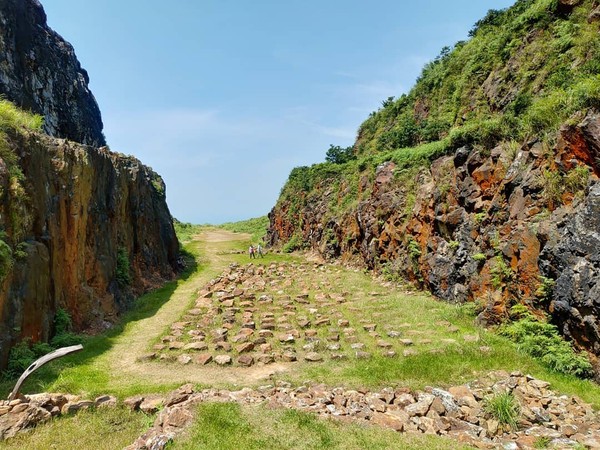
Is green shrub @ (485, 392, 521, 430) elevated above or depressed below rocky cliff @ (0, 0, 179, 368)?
below

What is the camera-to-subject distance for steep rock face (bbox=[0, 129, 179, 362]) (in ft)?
35.3

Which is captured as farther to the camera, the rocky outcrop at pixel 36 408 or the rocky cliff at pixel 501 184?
the rocky cliff at pixel 501 184

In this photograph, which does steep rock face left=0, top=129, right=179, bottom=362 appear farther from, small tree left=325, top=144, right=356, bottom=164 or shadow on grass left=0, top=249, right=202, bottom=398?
small tree left=325, top=144, right=356, bottom=164

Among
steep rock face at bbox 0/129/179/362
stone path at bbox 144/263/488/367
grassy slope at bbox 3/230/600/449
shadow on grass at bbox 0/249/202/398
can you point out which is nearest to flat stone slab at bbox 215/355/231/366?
stone path at bbox 144/263/488/367

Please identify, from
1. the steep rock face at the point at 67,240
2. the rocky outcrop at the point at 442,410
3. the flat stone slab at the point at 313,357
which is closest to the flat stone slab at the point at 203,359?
the rocky outcrop at the point at 442,410

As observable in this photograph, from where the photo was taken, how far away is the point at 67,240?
46.1ft

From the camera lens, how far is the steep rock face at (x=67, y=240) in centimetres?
1077

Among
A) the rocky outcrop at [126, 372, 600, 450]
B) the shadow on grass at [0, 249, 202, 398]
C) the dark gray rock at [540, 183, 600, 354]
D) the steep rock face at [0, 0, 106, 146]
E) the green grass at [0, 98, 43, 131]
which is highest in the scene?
the steep rock face at [0, 0, 106, 146]

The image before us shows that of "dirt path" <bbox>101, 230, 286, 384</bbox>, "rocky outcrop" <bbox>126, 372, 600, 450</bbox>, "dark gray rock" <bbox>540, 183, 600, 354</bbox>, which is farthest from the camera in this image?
"dirt path" <bbox>101, 230, 286, 384</bbox>

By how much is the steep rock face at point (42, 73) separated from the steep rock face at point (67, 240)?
12.8 metres

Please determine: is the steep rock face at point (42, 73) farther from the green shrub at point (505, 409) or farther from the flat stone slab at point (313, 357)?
the green shrub at point (505, 409)

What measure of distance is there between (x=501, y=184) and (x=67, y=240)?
52.9ft

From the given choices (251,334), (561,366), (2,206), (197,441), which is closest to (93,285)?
(2,206)

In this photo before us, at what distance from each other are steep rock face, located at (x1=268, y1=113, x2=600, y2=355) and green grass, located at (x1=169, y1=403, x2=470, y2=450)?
5873 mm
